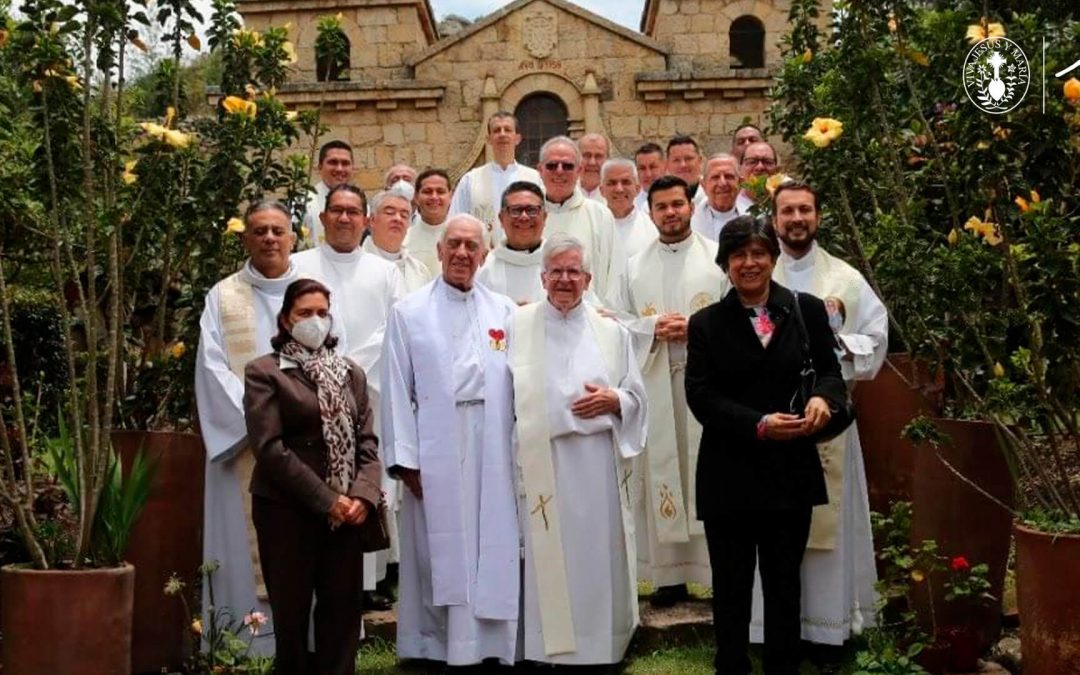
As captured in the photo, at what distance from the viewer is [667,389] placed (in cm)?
727

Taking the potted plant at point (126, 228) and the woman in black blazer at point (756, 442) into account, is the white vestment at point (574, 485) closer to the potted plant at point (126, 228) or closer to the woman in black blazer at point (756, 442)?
the woman in black blazer at point (756, 442)

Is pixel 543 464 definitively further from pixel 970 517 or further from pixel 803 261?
pixel 970 517

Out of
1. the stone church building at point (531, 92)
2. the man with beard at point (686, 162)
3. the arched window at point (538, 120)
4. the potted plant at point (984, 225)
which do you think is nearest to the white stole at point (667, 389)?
the potted plant at point (984, 225)

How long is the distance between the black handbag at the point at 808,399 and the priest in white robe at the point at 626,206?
313cm

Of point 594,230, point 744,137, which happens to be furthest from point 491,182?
point 594,230

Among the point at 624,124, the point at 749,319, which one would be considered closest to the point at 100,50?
the point at 749,319

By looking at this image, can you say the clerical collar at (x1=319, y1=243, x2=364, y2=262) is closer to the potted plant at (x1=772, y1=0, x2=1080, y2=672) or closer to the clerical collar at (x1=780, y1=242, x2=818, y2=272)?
the clerical collar at (x1=780, y1=242, x2=818, y2=272)

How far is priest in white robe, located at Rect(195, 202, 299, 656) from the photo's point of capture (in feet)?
20.7

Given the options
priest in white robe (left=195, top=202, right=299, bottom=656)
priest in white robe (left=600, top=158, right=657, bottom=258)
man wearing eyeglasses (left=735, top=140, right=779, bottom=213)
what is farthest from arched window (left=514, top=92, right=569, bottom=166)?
priest in white robe (left=195, top=202, right=299, bottom=656)

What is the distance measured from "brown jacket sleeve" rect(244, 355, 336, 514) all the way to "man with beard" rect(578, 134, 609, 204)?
476 cm

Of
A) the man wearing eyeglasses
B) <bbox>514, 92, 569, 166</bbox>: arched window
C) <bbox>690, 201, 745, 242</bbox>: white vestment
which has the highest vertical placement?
<bbox>514, 92, 569, 166</bbox>: arched window

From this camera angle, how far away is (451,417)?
20.9 ft

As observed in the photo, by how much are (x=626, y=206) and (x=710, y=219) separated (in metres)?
0.52

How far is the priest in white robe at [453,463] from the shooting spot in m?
6.22
